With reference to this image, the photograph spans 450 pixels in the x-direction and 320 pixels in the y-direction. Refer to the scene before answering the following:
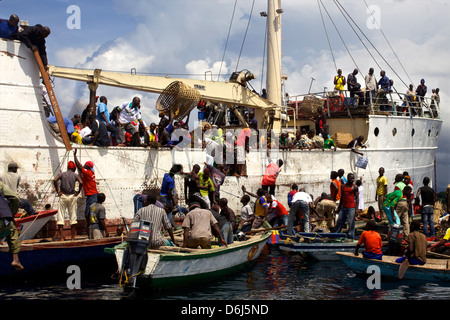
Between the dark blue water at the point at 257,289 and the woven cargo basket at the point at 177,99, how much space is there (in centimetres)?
601

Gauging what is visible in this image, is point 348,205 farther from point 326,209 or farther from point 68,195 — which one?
point 68,195

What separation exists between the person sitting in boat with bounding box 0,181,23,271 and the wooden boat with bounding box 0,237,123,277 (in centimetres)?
77

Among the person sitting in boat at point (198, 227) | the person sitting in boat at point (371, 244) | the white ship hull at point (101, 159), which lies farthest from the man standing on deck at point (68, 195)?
the person sitting in boat at point (371, 244)

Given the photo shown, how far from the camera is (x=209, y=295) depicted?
11047mm

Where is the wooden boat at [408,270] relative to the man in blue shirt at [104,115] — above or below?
below

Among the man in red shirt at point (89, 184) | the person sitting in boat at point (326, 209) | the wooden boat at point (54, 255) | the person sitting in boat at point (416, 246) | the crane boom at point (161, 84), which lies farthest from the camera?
the person sitting in boat at point (326, 209)

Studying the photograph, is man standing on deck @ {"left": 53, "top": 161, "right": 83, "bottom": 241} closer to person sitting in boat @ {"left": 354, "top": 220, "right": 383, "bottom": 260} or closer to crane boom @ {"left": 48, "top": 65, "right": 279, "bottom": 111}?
crane boom @ {"left": 48, "top": 65, "right": 279, "bottom": 111}

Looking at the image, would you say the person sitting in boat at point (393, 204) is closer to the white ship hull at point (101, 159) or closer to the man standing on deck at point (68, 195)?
the white ship hull at point (101, 159)

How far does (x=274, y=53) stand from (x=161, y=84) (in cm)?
640

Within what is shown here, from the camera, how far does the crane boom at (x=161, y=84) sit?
16.0m

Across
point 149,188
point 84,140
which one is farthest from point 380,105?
point 84,140

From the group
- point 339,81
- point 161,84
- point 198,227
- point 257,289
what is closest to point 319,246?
point 257,289

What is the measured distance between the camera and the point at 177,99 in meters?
16.9

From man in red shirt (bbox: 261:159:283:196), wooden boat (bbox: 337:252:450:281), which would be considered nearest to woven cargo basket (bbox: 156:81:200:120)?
man in red shirt (bbox: 261:159:283:196)
